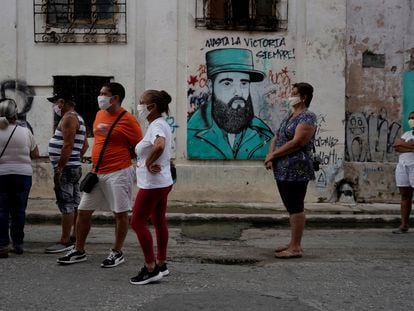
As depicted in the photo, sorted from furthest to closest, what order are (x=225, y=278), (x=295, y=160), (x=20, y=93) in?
(x=20, y=93) → (x=295, y=160) → (x=225, y=278)

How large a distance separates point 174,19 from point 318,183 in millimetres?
3897

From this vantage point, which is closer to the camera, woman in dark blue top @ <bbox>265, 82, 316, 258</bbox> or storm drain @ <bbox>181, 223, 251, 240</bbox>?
woman in dark blue top @ <bbox>265, 82, 316, 258</bbox>

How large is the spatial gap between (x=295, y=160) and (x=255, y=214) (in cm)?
320

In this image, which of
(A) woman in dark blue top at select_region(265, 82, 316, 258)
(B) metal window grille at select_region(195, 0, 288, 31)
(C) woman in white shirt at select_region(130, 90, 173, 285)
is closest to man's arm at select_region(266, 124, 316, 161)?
(A) woman in dark blue top at select_region(265, 82, 316, 258)

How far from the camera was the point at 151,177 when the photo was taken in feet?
17.7

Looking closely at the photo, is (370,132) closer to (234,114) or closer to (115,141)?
(234,114)

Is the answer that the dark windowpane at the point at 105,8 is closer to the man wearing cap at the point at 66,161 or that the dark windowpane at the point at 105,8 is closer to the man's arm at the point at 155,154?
the man wearing cap at the point at 66,161

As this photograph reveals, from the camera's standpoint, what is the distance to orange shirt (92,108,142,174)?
595 cm

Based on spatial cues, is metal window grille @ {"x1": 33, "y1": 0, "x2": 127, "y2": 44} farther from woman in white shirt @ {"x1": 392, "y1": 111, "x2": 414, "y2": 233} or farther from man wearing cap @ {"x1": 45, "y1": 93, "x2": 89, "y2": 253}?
woman in white shirt @ {"x1": 392, "y1": 111, "x2": 414, "y2": 233}

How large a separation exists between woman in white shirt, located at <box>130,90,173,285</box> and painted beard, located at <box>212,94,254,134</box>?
17.0ft

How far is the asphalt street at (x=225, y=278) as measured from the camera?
16.1 feet

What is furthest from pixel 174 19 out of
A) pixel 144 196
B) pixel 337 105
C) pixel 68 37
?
pixel 144 196

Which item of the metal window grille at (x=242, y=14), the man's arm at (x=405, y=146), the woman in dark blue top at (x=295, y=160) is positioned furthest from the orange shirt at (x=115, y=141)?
the metal window grille at (x=242, y=14)

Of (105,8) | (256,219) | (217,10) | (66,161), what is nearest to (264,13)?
(217,10)
